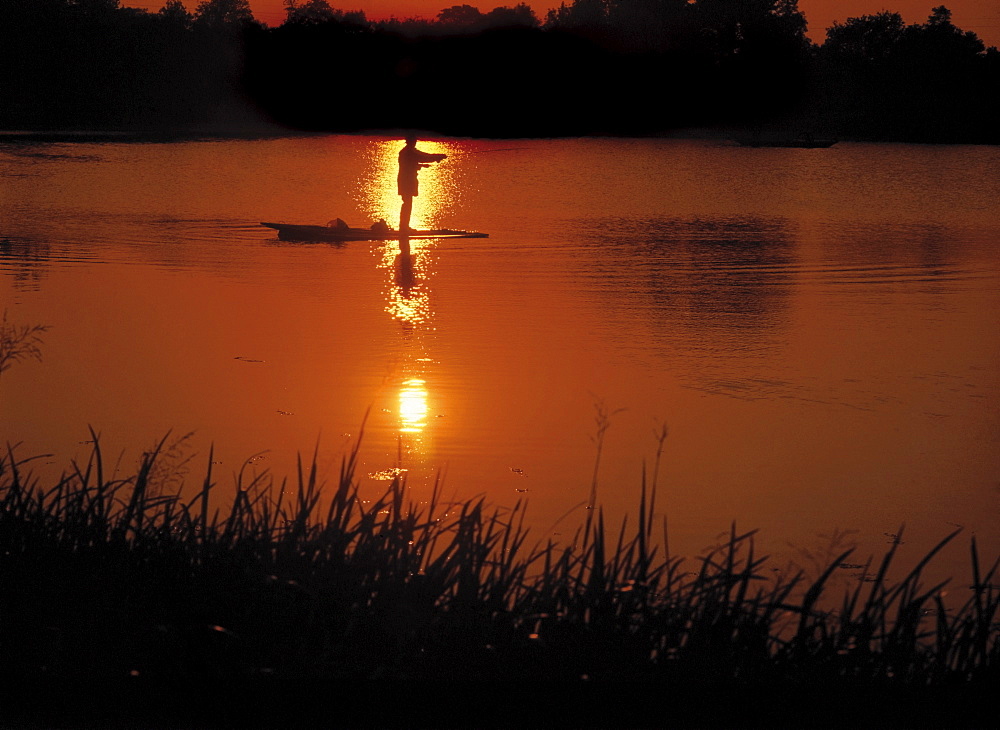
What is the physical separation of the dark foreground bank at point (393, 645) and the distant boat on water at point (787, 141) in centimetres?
11114

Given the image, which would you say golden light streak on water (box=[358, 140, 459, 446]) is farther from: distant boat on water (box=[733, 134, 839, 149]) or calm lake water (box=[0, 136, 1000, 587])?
distant boat on water (box=[733, 134, 839, 149])

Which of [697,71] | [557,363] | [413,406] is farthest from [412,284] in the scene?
[697,71]

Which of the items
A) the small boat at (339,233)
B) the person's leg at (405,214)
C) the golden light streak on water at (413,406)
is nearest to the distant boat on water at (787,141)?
the small boat at (339,233)

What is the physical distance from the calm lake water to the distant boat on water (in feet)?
260

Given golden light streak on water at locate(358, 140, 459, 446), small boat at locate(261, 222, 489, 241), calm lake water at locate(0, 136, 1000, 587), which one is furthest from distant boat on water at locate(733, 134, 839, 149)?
small boat at locate(261, 222, 489, 241)

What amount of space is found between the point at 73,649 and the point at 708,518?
5.55m

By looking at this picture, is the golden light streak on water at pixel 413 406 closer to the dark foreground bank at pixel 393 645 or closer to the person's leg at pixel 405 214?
the dark foreground bank at pixel 393 645

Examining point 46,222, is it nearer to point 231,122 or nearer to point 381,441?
point 381,441

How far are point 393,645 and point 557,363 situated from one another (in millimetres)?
10216

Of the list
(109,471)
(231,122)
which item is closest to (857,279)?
(109,471)

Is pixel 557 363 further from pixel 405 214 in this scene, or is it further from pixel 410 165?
pixel 405 214

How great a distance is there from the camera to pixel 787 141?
123 m

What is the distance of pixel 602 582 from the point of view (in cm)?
518

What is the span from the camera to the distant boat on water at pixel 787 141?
371 feet
